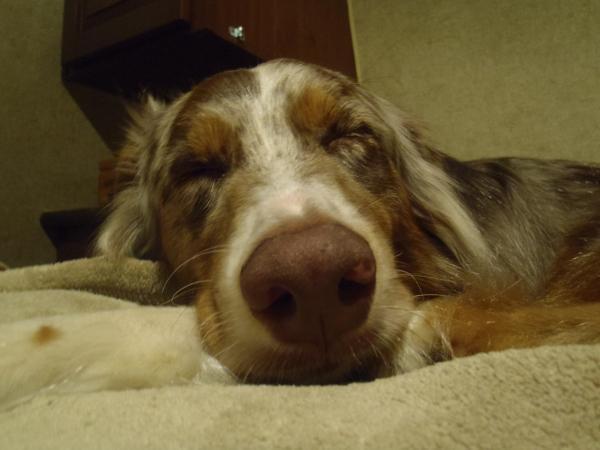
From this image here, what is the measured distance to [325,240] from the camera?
0.82 meters

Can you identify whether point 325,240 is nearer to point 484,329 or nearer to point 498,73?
point 484,329

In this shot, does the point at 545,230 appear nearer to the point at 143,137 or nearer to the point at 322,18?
the point at 143,137

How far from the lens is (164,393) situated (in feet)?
2.56

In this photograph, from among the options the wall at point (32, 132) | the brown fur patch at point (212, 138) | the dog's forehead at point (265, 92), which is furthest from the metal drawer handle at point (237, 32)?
the brown fur patch at point (212, 138)

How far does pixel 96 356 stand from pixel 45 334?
11 cm

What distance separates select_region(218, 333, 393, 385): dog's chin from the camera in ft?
2.89

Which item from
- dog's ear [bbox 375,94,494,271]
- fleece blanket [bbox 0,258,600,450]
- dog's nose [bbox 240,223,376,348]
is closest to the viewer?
fleece blanket [bbox 0,258,600,450]

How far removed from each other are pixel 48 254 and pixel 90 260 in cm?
184

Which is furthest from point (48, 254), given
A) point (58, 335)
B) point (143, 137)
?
point (58, 335)

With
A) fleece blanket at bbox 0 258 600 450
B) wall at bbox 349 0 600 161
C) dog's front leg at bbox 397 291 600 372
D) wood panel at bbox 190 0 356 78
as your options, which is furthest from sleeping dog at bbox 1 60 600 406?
wall at bbox 349 0 600 161

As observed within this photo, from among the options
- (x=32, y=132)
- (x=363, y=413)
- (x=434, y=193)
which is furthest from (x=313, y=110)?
(x=32, y=132)

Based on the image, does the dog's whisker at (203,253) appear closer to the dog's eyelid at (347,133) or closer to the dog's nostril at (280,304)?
the dog's nostril at (280,304)

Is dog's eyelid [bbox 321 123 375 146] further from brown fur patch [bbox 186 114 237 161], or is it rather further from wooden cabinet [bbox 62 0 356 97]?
wooden cabinet [bbox 62 0 356 97]

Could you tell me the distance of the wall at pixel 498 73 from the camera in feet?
10.9
